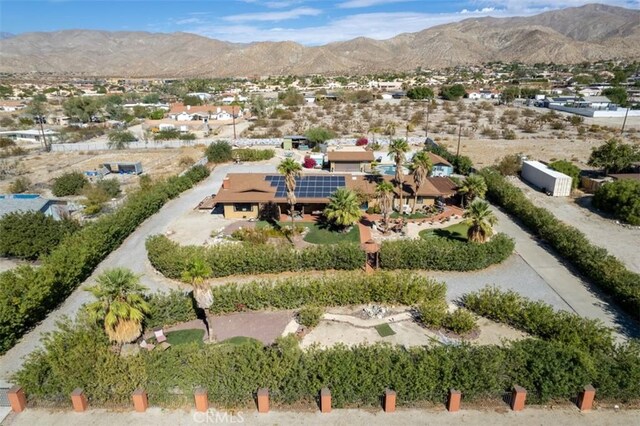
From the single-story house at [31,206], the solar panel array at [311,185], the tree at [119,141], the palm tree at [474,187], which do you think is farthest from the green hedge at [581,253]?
the tree at [119,141]

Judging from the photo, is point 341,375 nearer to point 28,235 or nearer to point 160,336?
point 160,336

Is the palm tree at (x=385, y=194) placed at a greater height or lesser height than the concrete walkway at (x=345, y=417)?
greater

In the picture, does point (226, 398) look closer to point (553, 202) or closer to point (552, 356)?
point (552, 356)

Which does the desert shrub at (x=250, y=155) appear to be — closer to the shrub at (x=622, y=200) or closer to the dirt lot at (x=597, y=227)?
the dirt lot at (x=597, y=227)

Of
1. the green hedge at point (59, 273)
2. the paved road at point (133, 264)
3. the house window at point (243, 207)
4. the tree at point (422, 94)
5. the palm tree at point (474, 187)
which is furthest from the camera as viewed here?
the tree at point (422, 94)

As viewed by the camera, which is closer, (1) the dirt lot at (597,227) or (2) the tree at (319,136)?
(1) the dirt lot at (597,227)

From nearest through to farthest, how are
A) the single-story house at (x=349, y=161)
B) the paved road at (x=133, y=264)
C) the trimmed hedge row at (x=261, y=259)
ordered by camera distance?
the paved road at (x=133, y=264) < the trimmed hedge row at (x=261, y=259) < the single-story house at (x=349, y=161)

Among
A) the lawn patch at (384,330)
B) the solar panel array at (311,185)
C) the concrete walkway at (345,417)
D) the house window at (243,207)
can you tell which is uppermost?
the solar panel array at (311,185)

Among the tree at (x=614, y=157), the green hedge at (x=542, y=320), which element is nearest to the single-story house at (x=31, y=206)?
the green hedge at (x=542, y=320)
